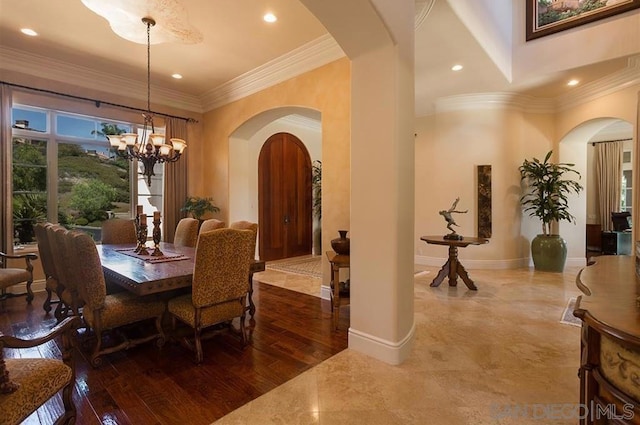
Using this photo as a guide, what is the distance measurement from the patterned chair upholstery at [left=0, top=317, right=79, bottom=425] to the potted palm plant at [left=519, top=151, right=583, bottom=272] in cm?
667

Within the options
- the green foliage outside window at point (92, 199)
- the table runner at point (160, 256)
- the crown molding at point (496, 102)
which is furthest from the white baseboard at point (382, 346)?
the crown molding at point (496, 102)

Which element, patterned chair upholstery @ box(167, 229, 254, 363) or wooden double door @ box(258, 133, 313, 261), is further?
wooden double door @ box(258, 133, 313, 261)

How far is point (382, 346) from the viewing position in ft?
8.06

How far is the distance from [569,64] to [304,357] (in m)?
5.53

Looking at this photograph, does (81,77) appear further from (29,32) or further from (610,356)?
(610,356)

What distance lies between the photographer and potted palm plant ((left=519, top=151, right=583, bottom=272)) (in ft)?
18.0

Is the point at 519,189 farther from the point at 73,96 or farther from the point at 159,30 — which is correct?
the point at 73,96

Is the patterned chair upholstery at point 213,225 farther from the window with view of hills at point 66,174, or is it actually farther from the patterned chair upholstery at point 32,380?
the window with view of hills at point 66,174

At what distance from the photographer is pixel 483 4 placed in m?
4.04

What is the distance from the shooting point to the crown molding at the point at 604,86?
4.55 meters

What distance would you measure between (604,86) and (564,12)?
145 centimetres

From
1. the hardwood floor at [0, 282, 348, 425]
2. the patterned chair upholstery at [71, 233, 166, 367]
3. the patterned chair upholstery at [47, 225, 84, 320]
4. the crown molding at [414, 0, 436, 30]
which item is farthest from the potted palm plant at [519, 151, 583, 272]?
the patterned chair upholstery at [47, 225, 84, 320]

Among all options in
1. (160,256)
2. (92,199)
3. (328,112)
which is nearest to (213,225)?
(160,256)

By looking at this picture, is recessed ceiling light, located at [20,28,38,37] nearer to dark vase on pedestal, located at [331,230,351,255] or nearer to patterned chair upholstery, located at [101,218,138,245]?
patterned chair upholstery, located at [101,218,138,245]
